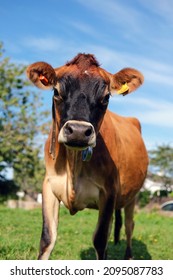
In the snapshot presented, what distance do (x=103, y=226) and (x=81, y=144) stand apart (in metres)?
1.60

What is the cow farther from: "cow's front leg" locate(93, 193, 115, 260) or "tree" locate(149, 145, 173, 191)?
"tree" locate(149, 145, 173, 191)

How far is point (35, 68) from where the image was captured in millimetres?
5164

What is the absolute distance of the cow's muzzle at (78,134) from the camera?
435cm

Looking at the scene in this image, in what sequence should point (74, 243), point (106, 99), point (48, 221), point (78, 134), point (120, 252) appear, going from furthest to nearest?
point (74, 243) < point (120, 252) < point (48, 221) < point (106, 99) < point (78, 134)

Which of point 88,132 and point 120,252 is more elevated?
point 88,132

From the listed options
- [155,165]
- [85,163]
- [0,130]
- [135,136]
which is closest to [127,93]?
[85,163]

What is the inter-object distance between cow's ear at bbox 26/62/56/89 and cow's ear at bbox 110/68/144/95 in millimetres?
741

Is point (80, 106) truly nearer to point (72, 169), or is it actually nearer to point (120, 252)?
point (72, 169)

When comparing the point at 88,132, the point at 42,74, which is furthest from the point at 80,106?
the point at 42,74

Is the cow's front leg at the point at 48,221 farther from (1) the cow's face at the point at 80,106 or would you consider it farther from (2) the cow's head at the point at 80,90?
(1) the cow's face at the point at 80,106

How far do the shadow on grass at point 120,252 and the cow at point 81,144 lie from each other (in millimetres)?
2278

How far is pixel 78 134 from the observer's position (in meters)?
4.35

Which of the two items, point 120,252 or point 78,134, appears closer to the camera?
point 78,134

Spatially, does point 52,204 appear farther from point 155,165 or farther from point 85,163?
point 155,165
